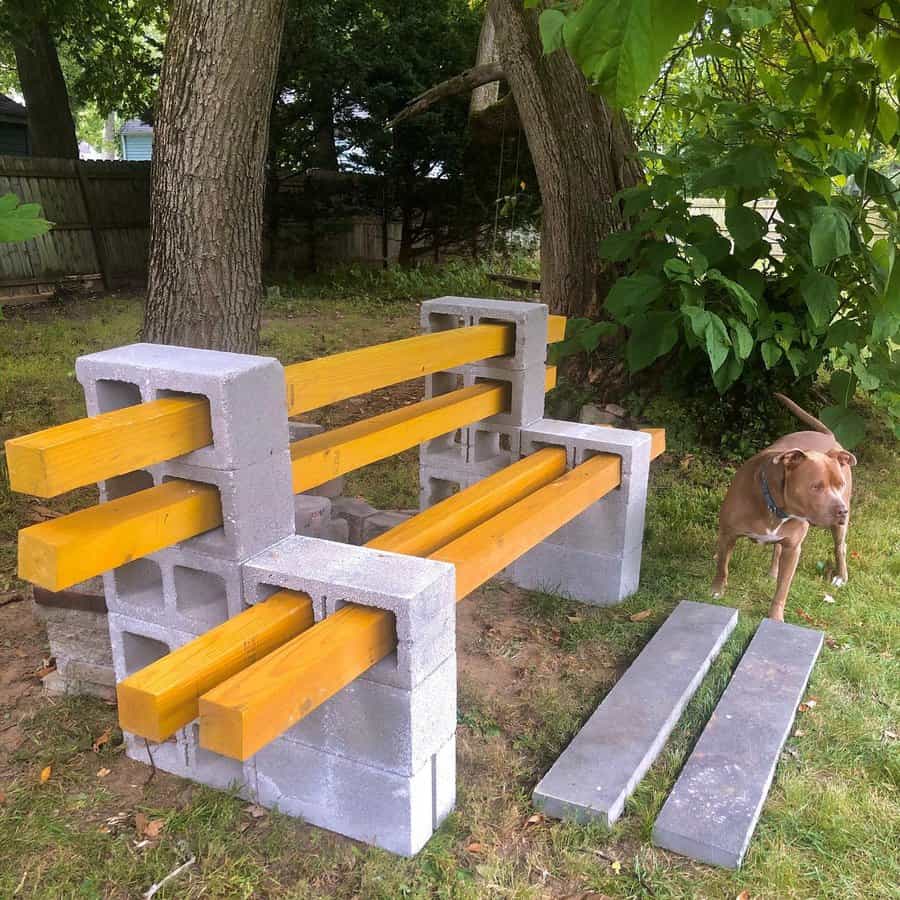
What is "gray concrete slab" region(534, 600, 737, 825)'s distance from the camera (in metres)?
2.44

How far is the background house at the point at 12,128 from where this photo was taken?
18922 mm

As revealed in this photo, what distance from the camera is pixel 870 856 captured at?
2.30 meters

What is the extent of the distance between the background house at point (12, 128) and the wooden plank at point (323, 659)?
1986cm

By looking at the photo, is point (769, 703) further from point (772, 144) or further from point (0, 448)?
point (0, 448)

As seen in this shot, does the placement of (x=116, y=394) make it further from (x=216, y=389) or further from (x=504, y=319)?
(x=504, y=319)

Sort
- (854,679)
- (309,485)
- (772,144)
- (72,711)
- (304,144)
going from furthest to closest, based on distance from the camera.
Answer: (304,144)
(772,144)
(854,679)
(72,711)
(309,485)

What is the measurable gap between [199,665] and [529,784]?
1.20 m

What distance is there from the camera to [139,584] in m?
2.60

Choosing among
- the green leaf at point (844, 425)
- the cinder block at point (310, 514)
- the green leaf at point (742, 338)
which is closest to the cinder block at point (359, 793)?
the cinder block at point (310, 514)

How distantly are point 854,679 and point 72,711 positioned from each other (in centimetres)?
284

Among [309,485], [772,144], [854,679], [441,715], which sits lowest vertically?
[854,679]

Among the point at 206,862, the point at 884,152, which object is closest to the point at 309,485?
the point at 206,862

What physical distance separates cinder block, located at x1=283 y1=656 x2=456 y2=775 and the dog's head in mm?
1644

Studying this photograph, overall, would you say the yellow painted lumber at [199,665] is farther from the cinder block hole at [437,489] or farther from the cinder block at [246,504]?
the cinder block hole at [437,489]
